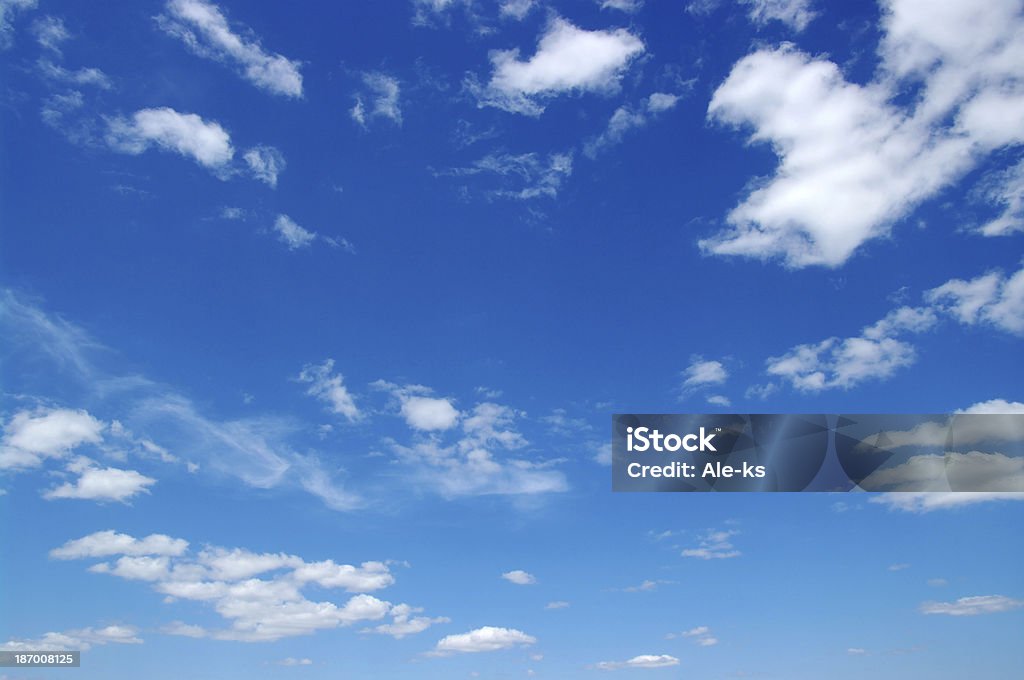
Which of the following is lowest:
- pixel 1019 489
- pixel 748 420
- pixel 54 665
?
pixel 54 665

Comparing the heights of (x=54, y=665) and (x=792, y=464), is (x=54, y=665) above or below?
below

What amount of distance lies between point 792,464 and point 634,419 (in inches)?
574

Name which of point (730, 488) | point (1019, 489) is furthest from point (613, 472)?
point (1019, 489)

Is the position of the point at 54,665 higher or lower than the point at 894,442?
lower

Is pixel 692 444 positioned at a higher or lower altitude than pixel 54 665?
higher

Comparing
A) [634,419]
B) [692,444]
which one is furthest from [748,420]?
[634,419]

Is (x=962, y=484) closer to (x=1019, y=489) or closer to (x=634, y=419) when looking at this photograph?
(x=1019, y=489)

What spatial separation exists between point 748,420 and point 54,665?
6275cm

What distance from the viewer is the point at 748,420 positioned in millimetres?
73062

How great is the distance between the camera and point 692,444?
72688 millimetres

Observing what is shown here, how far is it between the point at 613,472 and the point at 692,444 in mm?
7336

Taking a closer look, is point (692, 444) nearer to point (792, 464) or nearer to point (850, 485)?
point (792, 464)

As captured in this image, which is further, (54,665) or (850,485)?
(850,485)

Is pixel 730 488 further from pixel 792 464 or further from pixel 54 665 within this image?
pixel 54 665
